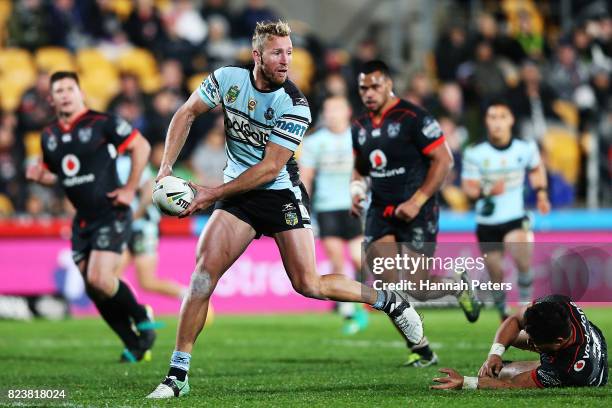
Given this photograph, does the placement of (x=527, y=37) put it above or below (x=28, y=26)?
below

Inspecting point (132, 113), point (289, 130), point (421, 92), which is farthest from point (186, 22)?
point (289, 130)

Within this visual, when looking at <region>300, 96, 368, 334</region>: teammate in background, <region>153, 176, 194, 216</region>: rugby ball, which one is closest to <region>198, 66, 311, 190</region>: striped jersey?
<region>153, 176, 194, 216</region>: rugby ball

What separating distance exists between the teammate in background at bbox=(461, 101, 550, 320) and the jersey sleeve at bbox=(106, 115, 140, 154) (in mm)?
4169

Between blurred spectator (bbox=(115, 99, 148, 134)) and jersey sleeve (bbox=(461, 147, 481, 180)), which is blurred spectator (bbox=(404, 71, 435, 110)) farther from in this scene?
jersey sleeve (bbox=(461, 147, 481, 180))

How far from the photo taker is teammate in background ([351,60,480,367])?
10383 millimetres

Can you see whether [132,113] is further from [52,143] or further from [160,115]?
[52,143]

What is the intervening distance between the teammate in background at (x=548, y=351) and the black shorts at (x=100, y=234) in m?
4.25

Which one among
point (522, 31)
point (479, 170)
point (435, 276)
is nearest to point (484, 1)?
point (522, 31)

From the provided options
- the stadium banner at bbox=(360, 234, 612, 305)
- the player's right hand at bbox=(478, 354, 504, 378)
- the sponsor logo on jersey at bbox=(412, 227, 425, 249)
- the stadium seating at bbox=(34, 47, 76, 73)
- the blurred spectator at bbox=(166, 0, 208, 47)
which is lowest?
the player's right hand at bbox=(478, 354, 504, 378)

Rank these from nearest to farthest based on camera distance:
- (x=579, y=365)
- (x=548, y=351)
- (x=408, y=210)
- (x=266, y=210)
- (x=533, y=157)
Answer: (x=548, y=351) < (x=579, y=365) < (x=266, y=210) < (x=408, y=210) < (x=533, y=157)

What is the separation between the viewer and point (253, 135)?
27.7 ft

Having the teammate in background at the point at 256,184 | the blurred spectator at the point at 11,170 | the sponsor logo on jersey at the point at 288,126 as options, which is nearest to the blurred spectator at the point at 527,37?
the blurred spectator at the point at 11,170

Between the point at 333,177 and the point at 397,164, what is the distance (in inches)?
193

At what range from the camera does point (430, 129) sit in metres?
10.5
